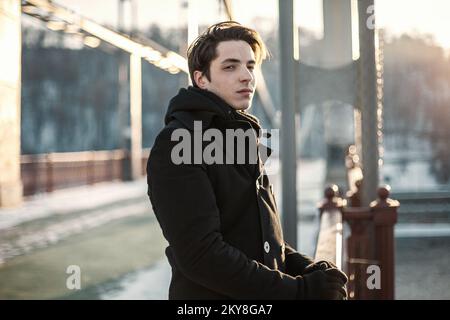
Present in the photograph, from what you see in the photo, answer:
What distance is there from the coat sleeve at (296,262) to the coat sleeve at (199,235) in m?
0.33

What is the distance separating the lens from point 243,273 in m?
1.29

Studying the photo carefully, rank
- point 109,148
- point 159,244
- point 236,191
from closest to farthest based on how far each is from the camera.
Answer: point 236,191, point 159,244, point 109,148

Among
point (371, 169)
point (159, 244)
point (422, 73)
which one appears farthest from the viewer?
point (422, 73)

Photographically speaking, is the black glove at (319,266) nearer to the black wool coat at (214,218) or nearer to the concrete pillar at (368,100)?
the black wool coat at (214,218)

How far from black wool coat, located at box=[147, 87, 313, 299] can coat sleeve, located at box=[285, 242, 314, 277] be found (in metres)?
0.15

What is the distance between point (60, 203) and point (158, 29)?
54.5 meters

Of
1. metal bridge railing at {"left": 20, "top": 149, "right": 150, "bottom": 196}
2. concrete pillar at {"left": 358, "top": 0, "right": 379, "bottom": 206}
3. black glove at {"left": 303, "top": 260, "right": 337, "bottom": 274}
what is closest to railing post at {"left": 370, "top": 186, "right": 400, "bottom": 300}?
concrete pillar at {"left": 358, "top": 0, "right": 379, "bottom": 206}

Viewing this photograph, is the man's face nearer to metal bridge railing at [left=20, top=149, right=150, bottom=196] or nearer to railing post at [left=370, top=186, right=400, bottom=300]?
railing post at [left=370, top=186, right=400, bottom=300]

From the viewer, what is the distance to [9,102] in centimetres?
1081

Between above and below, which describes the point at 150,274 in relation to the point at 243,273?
below

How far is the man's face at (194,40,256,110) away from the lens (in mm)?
1480

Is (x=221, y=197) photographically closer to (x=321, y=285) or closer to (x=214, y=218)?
(x=214, y=218)

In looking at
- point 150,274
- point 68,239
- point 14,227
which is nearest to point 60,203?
point 14,227
